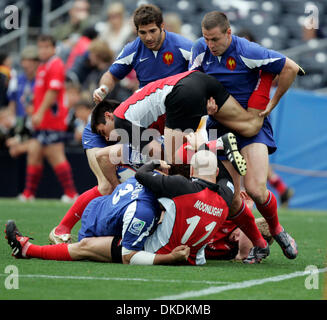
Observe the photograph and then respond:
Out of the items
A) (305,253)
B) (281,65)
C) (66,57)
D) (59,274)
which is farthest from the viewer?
(66,57)

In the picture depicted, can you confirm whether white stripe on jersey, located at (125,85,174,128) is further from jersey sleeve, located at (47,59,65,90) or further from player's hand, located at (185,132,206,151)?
jersey sleeve, located at (47,59,65,90)

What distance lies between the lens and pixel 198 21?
1620 cm

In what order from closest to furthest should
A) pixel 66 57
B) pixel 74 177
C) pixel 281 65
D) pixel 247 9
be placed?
pixel 281 65, pixel 74 177, pixel 66 57, pixel 247 9

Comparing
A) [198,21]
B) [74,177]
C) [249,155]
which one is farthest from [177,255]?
[198,21]

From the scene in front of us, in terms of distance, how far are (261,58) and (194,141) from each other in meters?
0.96

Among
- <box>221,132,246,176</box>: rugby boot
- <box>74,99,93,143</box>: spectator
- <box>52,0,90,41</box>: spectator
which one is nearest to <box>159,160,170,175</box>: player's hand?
<box>221,132,246,176</box>: rugby boot

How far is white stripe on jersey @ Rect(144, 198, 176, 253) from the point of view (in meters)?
5.59

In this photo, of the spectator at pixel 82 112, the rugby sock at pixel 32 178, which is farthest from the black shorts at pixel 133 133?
the rugby sock at pixel 32 178

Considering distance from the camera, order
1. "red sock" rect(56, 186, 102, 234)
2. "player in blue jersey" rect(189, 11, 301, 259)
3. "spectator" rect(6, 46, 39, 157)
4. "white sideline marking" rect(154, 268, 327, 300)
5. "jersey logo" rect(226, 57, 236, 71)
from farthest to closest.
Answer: "spectator" rect(6, 46, 39, 157)
"red sock" rect(56, 186, 102, 234)
"jersey logo" rect(226, 57, 236, 71)
"player in blue jersey" rect(189, 11, 301, 259)
"white sideline marking" rect(154, 268, 327, 300)

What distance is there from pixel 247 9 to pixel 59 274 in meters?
11.9

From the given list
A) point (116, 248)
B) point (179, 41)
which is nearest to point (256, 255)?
point (116, 248)

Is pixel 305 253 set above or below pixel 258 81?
below

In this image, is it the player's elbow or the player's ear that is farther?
the player's ear

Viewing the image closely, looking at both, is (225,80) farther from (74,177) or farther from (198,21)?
(198,21)
